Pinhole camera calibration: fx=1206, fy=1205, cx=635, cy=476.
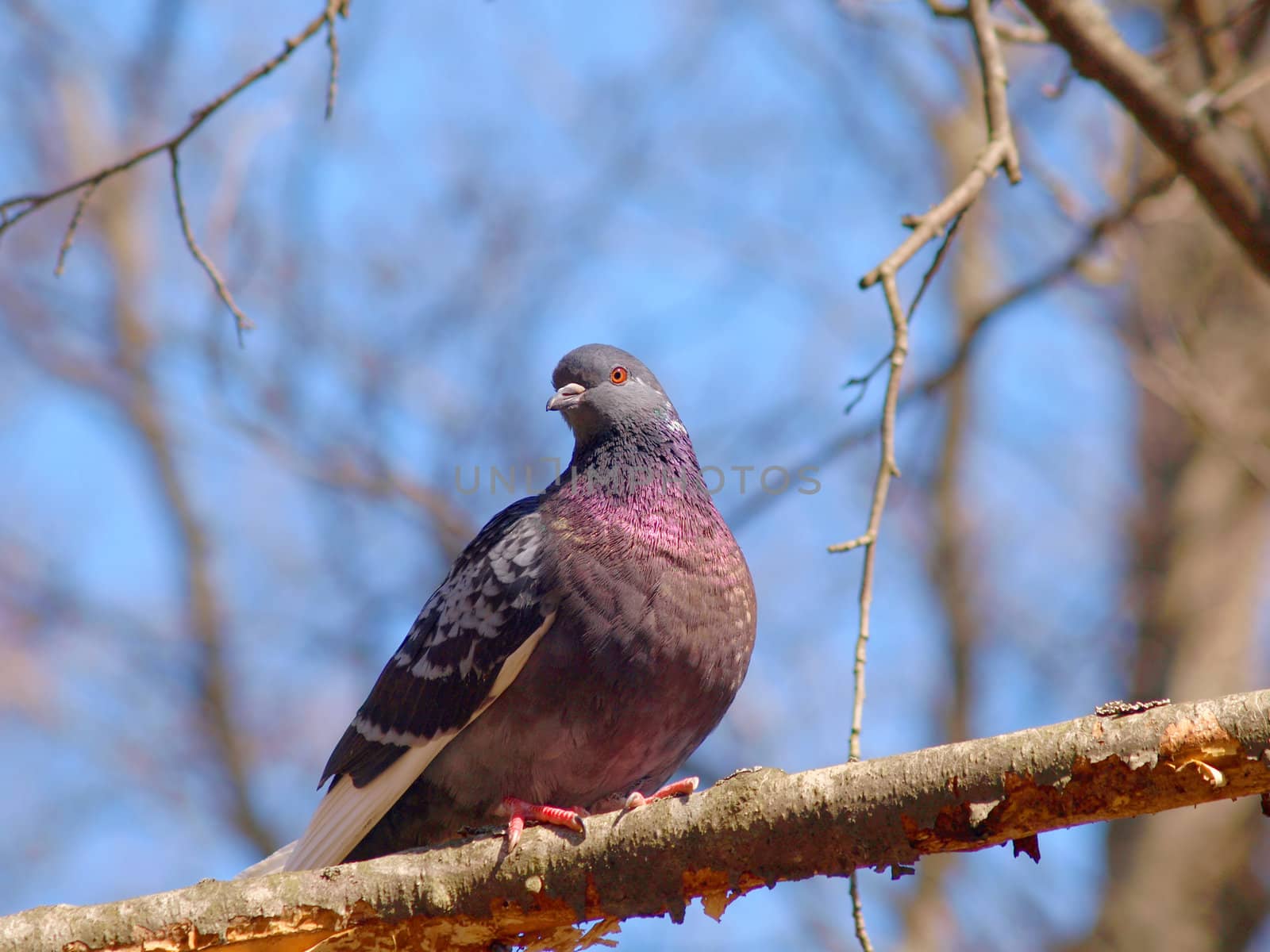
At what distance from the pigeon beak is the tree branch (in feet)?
7.10

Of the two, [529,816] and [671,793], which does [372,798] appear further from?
[671,793]

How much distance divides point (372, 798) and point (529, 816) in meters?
0.76

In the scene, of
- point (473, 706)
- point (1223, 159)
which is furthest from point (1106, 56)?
point (473, 706)

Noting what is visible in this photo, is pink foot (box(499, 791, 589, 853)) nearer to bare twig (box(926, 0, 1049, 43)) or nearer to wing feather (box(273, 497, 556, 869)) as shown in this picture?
wing feather (box(273, 497, 556, 869))

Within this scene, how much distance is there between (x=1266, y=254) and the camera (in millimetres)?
4230

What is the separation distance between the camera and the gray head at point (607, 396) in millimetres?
4770

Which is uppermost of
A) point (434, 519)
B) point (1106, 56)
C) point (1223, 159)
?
point (434, 519)

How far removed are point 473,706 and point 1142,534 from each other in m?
7.87

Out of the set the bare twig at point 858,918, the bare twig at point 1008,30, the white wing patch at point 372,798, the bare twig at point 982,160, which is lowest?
the bare twig at point 858,918

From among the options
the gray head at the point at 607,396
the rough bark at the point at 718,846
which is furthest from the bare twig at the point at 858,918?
the gray head at the point at 607,396

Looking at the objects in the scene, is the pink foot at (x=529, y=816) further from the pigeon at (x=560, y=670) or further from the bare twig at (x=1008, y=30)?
the bare twig at (x=1008, y=30)

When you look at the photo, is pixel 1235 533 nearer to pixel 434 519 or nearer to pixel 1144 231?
pixel 1144 231

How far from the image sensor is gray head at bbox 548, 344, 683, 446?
4.77 m

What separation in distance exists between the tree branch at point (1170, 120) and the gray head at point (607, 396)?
6.50 ft
